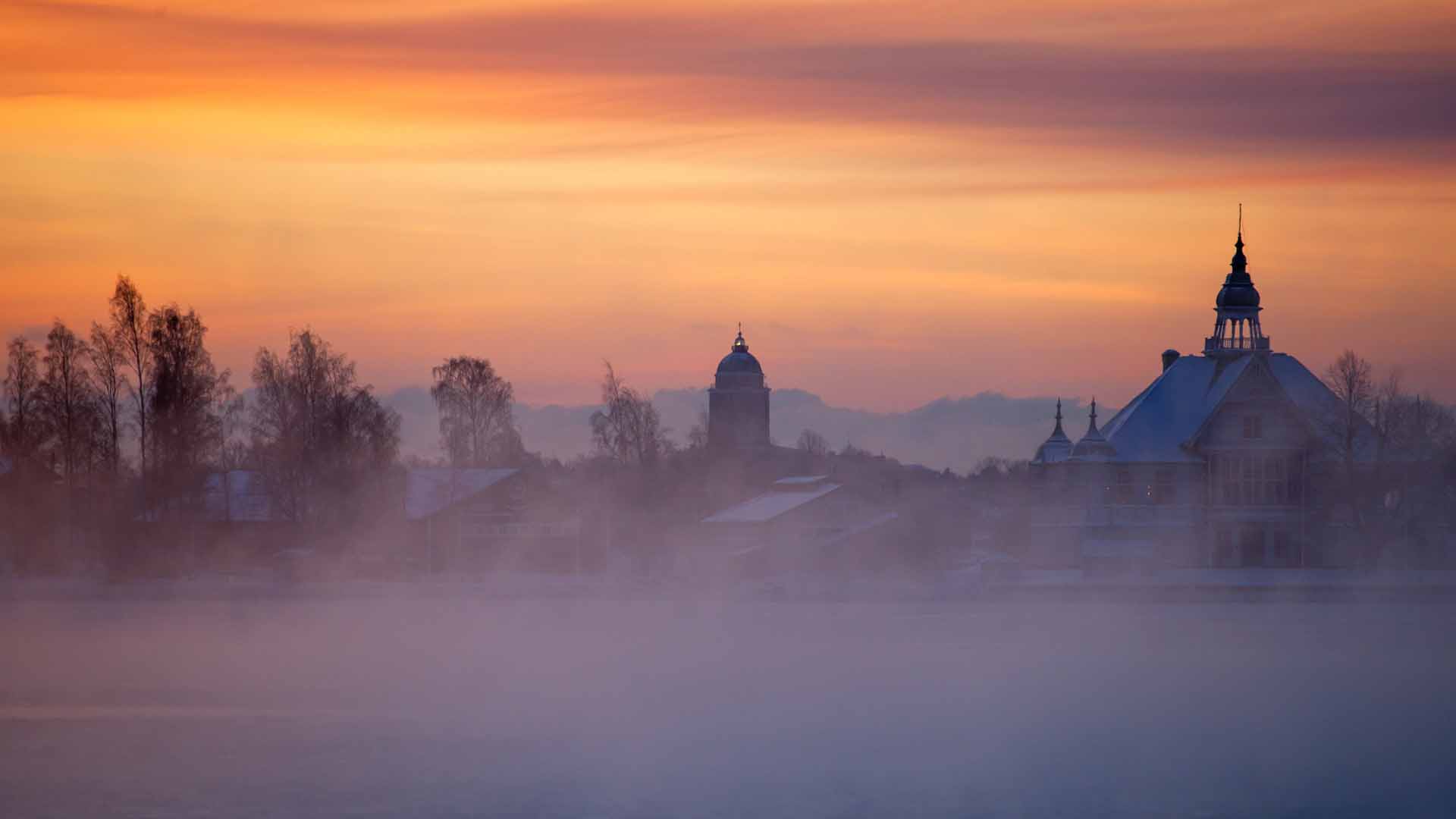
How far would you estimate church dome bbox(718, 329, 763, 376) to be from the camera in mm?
92938

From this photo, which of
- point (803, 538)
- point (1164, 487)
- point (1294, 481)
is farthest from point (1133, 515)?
point (803, 538)

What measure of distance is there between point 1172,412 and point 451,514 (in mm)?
27980

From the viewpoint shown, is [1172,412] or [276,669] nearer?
[276,669]

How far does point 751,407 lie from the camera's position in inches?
3622

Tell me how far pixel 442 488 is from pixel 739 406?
98.5 feet

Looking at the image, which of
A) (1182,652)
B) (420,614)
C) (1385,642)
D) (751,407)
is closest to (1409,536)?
(1385,642)

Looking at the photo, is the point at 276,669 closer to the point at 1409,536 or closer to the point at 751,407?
the point at 1409,536

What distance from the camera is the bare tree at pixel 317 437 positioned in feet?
211

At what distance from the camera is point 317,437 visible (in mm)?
65938

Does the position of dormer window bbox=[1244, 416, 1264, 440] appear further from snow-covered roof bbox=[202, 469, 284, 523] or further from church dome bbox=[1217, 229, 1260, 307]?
snow-covered roof bbox=[202, 469, 284, 523]

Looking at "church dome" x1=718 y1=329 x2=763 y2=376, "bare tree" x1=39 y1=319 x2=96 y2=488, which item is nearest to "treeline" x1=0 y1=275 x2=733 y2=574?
Result: "bare tree" x1=39 y1=319 x2=96 y2=488

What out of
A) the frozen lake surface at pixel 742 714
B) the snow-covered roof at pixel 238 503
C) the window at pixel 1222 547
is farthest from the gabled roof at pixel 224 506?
the window at pixel 1222 547

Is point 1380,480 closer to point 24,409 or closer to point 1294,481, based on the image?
point 1294,481

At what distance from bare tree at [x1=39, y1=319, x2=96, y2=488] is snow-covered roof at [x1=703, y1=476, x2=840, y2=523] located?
84.5ft
